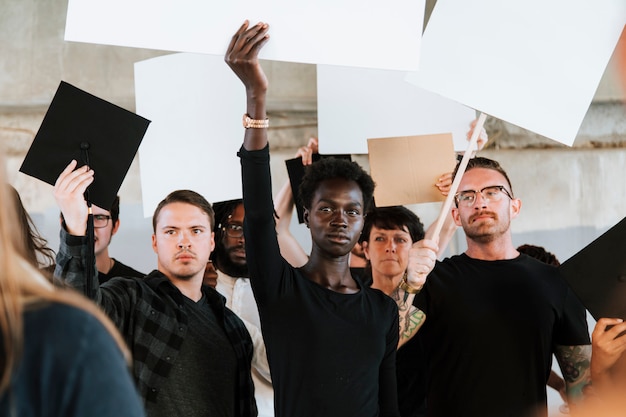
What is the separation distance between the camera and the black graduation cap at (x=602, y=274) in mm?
2709

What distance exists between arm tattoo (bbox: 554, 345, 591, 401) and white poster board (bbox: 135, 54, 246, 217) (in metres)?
1.35

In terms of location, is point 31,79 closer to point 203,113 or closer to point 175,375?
point 203,113

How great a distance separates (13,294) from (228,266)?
309cm

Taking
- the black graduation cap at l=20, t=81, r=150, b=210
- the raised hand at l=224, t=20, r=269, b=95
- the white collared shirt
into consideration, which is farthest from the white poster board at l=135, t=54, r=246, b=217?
the raised hand at l=224, t=20, r=269, b=95

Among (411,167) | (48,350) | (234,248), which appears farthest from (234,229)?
(48,350)

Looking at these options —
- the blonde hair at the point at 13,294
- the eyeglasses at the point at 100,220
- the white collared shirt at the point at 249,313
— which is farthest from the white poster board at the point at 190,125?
the blonde hair at the point at 13,294

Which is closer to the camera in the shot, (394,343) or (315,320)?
(315,320)

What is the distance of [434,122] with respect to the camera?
355cm

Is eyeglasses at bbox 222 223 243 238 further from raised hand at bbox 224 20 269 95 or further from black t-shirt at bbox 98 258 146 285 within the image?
raised hand at bbox 224 20 269 95

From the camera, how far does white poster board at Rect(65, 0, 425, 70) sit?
2102 millimetres

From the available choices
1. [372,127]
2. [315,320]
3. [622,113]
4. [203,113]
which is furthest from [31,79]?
[315,320]

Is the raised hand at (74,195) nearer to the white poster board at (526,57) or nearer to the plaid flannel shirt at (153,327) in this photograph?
the plaid flannel shirt at (153,327)

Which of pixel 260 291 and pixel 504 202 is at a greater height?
pixel 504 202

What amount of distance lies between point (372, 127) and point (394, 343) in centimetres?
124
